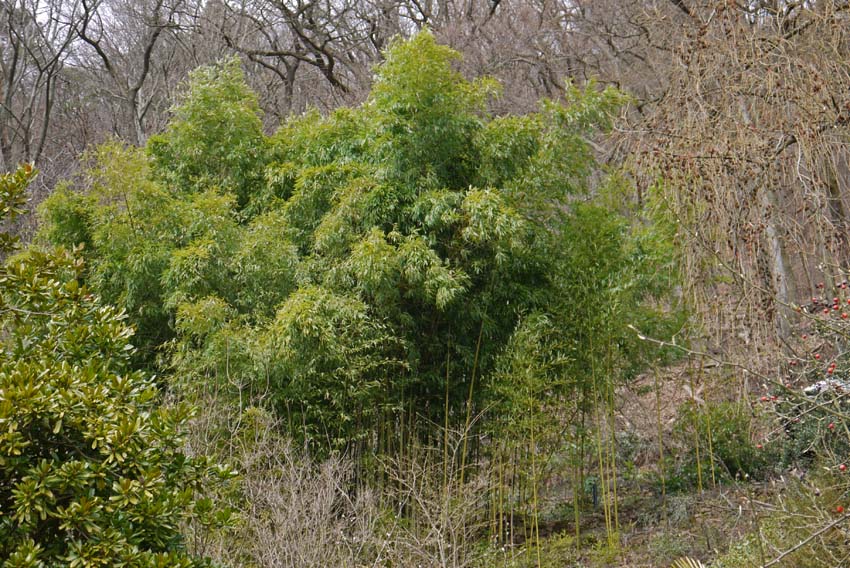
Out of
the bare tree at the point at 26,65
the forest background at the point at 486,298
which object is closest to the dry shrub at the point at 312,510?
the forest background at the point at 486,298

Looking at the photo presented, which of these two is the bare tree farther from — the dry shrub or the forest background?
the dry shrub

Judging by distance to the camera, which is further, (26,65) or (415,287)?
(26,65)

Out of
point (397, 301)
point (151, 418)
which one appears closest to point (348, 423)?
point (397, 301)

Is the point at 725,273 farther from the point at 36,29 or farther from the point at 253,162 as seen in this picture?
the point at 36,29

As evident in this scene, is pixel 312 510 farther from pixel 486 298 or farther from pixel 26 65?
pixel 26 65

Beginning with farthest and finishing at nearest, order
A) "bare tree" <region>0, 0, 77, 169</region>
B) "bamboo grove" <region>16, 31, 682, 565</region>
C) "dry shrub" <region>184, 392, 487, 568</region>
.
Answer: "bare tree" <region>0, 0, 77, 169</region>, "bamboo grove" <region>16, 31, 682, 565</region>, "dry shrub" <region>184, 392, 487, 568</region>

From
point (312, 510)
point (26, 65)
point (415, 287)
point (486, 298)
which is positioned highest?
point (26, 65)

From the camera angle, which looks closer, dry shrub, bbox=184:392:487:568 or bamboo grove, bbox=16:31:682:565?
dry shrub, bbox=184:392:487:568

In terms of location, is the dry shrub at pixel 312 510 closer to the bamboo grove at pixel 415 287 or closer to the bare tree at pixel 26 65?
the bamboo grove at pixel 415 287

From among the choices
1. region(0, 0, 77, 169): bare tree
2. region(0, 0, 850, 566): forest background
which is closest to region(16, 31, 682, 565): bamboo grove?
region(0, 0, 850, 566): forest background

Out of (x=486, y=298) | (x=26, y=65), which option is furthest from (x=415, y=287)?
(x=26, y=65)

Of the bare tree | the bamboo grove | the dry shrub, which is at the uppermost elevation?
the bare tree

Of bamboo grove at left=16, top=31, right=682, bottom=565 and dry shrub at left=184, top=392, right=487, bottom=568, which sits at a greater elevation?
bamboo grove at left=16, top=31, right=682, bottom=565

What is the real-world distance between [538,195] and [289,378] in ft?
7.33
